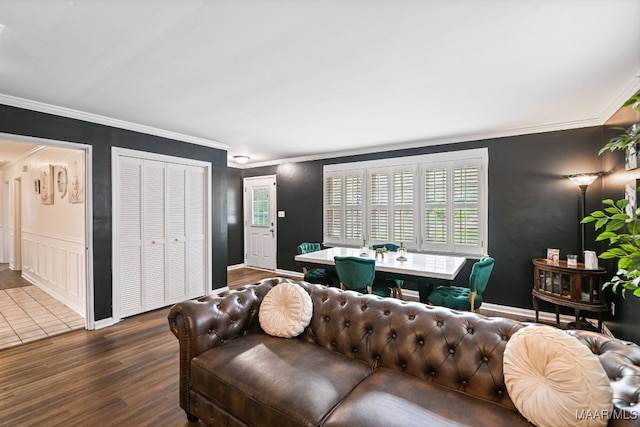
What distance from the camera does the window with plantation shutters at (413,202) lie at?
416 centimetres

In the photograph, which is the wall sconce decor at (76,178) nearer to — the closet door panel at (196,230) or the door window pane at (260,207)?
the closet door panel at (196,230)

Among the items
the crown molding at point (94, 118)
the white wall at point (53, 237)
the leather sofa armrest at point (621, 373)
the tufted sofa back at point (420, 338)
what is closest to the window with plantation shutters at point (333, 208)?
the crown molding at point (94, 118)

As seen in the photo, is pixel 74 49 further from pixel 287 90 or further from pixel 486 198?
pixel 486 198

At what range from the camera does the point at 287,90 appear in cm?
263

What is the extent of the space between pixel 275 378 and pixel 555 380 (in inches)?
49.1

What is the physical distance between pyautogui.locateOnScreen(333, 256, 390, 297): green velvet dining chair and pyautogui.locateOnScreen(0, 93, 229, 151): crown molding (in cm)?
295

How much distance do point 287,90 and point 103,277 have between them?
10.1 feet

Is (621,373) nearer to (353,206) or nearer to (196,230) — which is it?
(353,206)

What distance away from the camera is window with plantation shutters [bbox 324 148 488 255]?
164 inches

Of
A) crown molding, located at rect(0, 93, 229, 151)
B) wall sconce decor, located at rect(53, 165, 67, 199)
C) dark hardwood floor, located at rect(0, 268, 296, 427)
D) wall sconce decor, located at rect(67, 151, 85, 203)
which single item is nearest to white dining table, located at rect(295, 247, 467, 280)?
dark hardwood floor, located at rect(0, 268, 296, 427)

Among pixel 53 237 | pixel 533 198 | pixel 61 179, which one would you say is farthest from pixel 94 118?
pixel 533 198

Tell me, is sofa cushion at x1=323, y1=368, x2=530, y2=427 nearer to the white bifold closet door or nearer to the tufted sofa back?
the tufted sofa back

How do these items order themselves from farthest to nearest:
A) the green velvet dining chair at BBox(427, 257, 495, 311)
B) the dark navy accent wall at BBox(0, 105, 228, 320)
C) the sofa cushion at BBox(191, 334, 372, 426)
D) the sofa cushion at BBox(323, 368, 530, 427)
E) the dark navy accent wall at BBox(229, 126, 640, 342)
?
1. the dark navy accent wall at BBox(229, 126, 640, 342)
2. the dark navy accent wall at BBox(0, 105, 228, 320)
3. the green velvet dining chair at BBox(427, 257, 495, 311)
4. the sofa cushion at BBox(191, 334, 372, 426)
5. the sofa cushion at BBox(323, 368, 530, 427)

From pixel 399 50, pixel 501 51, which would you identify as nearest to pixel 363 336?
pixel 399 50
